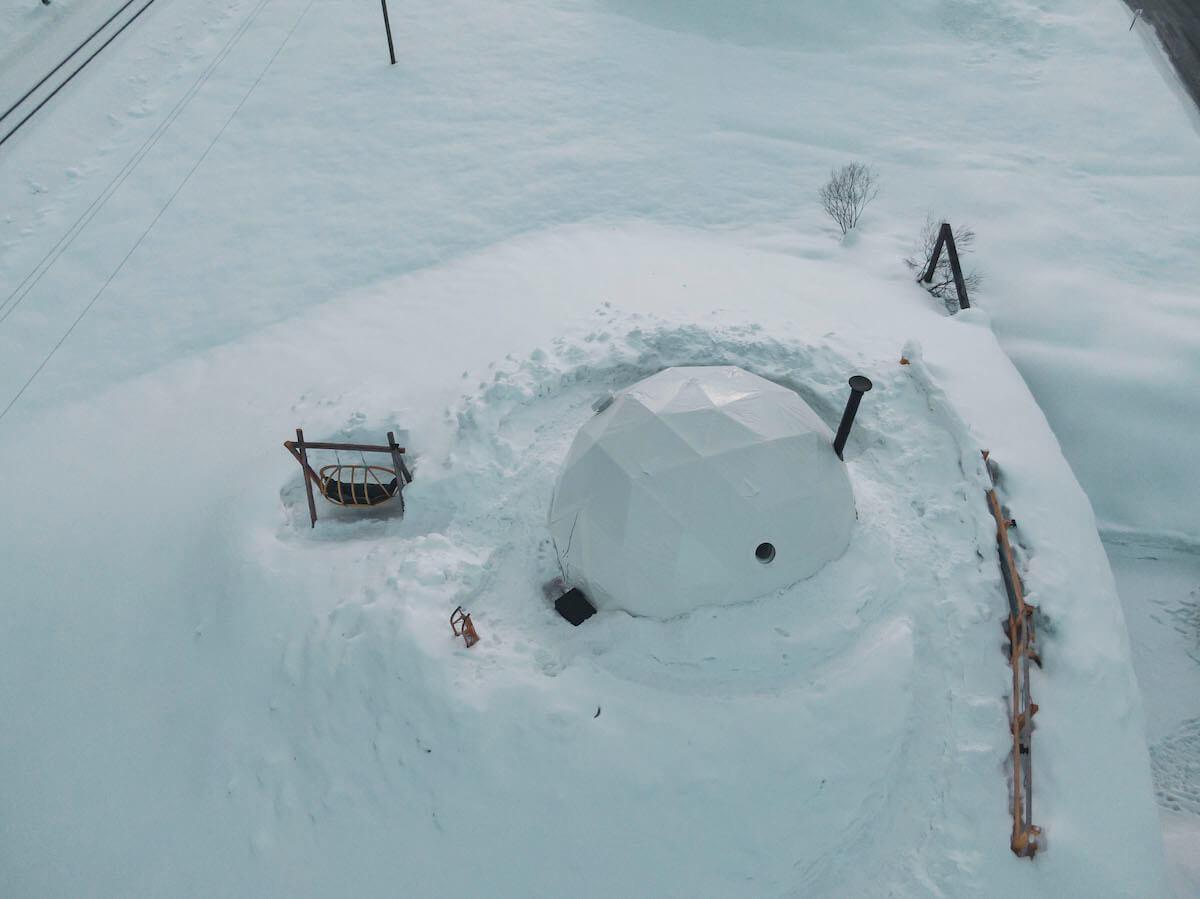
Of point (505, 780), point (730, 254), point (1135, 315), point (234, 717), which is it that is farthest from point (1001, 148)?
point (234, 717)

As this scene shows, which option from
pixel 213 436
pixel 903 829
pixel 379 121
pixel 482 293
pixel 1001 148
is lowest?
pixel 903 829

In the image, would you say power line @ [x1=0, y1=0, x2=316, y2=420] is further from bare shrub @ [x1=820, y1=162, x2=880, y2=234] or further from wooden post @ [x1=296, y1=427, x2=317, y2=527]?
bare shrub @ [x1=820, y1=162, x2=880, y2=234]

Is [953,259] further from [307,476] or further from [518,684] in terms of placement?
[307,476]

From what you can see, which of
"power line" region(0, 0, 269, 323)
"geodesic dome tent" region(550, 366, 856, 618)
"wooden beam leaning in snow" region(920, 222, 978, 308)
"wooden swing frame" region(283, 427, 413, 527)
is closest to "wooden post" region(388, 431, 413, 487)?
"wooden swing frame" region(283, 427, 413, 527)

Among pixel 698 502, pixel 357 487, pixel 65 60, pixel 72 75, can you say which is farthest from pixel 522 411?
pixel 65 60

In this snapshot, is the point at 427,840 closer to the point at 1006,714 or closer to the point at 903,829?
the point at 903,829

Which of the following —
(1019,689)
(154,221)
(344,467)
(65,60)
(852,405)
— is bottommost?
(1019,689)

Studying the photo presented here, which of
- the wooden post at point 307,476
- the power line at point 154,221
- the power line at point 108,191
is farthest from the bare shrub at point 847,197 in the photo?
the power line at point 108,191
